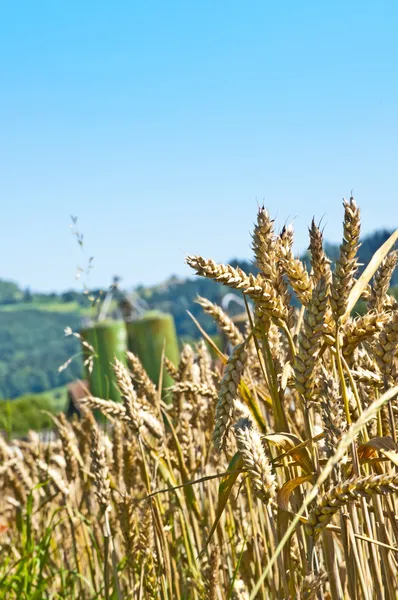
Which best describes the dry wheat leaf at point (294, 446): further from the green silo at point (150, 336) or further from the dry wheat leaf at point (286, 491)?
the green silo at point (150, 336)

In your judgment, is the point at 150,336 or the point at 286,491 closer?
the point at 286,491

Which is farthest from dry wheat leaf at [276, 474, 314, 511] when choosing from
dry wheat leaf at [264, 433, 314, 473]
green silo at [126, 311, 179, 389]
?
green silo at [126, 311, 179, 389]

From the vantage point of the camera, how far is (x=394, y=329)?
1291 mm

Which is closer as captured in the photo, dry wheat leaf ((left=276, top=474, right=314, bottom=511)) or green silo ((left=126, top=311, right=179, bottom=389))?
dry wheat leaf ((left=276, top=474, right=314, bottom=511))

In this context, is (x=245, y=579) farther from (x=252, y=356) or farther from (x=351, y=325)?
(x=351, y=325)

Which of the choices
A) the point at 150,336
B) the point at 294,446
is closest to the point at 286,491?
the point at 294,446

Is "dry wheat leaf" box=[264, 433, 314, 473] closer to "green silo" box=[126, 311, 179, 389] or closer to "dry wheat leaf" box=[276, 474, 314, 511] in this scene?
"dry wheat leaf" box=[276, 474, 314, 511]

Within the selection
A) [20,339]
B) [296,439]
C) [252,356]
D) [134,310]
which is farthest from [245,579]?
[20,339]

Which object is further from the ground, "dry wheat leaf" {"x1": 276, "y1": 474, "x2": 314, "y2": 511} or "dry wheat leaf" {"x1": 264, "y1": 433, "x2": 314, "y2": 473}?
"dry wheat leaf" {"x1": 264, "y1": 433, "x2": 314, "y2": 473}

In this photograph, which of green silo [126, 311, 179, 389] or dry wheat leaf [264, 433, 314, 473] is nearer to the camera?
dry wheat leaf [264, 433, 314, 473]

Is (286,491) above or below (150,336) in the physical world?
above

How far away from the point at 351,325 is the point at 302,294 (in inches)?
5.2

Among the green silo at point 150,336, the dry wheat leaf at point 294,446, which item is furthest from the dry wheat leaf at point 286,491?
the green silo at point 150,336

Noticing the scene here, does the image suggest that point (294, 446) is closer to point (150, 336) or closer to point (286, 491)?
point (286, 491)
